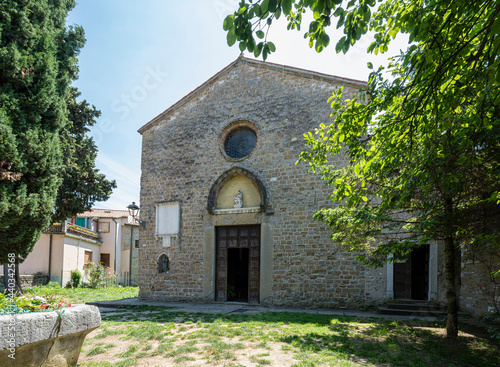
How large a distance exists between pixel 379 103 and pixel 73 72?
1232cm

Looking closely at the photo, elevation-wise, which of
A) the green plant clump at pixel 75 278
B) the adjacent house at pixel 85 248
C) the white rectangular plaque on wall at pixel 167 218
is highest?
the white rectangular plaque on wall at pixel 167 218

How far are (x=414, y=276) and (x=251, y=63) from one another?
9935 millimetres

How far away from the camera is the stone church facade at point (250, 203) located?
9844 mm

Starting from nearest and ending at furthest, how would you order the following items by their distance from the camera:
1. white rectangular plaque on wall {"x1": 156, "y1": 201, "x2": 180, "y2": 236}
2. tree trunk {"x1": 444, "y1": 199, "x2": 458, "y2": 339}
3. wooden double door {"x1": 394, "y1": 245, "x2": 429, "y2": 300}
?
1. tree trunk {"x1": 444, "y1": 199, "x2": 458, "y2": 339}
2. wooden double door {"x1": 394, "y1": 245, "x2": 429, "y2": 300}
3. white rectangular plaque on wall {"x1": 156, "y1": 201, "x2": 180, "y2": 236}

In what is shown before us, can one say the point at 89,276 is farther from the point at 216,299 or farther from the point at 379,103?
the point at 379,103

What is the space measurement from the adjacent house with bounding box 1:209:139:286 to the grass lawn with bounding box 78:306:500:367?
13895mm

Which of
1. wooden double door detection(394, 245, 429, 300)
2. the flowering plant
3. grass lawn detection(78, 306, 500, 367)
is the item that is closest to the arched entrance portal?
grass lawn detection(78, 306, 500, 367)

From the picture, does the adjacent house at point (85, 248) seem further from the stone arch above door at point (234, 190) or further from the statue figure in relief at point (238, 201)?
the statue figure in relief at point (238, 201)

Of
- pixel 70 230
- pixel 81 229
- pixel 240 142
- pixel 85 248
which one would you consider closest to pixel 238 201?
pixel 240 142

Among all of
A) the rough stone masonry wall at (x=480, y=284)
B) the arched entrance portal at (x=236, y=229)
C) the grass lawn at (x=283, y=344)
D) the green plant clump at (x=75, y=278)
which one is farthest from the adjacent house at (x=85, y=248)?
the rough stone masonry wall at (x=480, y=284)

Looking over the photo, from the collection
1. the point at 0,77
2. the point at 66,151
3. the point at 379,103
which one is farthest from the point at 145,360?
the point at 66,151

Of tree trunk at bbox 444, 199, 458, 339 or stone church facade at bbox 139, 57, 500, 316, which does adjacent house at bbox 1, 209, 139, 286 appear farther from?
tree trunk at bbox 444, 199, 458, 339

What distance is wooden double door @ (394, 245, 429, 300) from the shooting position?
9.73 meters

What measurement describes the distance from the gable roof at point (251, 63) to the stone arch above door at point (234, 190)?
142 inches
